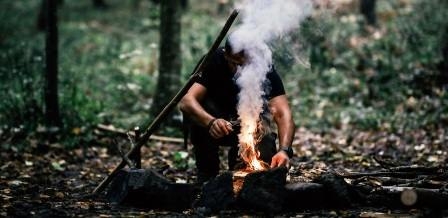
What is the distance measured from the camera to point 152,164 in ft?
24.3

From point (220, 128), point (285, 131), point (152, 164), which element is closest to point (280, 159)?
point (285, 131)

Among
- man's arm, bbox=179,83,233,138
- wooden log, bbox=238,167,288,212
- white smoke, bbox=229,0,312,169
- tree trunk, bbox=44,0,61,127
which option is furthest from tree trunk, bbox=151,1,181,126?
wooden log, bbox=238,167,288,212

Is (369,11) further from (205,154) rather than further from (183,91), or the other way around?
(183,91)

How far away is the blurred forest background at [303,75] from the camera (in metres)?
8.73

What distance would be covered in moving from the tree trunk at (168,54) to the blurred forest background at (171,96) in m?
0.02

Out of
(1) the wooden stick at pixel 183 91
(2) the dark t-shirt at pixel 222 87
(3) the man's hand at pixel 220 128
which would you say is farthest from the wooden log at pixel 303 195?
(1) the wooden stick at pixel 183 91

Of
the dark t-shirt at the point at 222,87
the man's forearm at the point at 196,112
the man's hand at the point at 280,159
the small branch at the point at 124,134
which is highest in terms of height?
the dark t-shirt at the point at 222,87

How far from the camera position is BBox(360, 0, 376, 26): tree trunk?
53.4 feet

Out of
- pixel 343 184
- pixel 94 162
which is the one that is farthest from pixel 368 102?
pixel 343 184

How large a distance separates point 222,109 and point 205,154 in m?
0.48

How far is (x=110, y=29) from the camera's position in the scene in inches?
798

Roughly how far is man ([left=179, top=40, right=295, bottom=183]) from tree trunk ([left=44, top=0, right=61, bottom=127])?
11.3 ft

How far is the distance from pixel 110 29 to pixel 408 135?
13964 millimetres

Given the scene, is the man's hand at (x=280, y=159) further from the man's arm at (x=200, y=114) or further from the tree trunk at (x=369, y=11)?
the tree trunk at (x=369, y=11)
